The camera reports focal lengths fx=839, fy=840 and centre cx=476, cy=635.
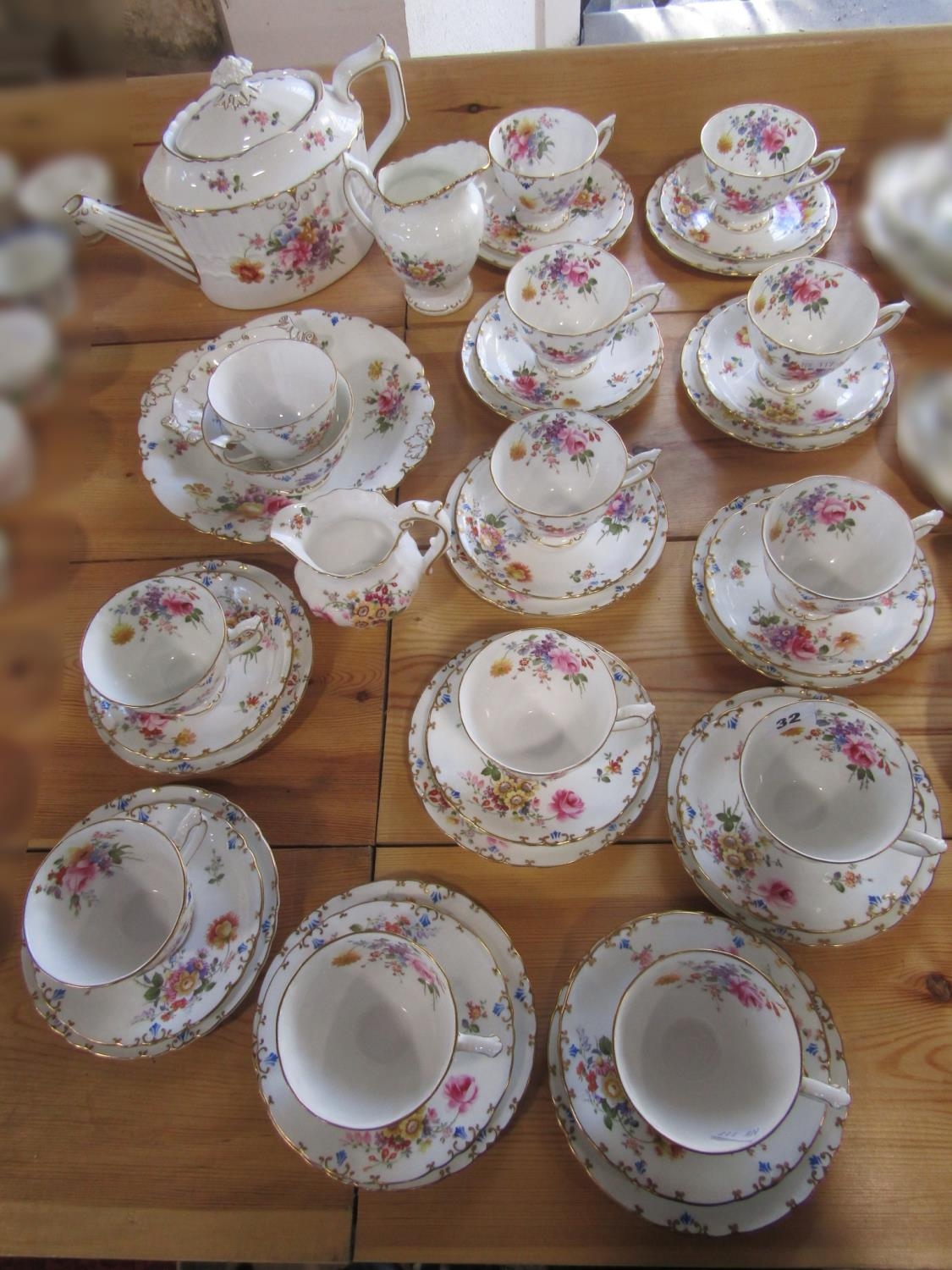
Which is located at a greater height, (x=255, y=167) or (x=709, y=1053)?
(x=255, y=167)

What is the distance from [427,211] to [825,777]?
0.62m

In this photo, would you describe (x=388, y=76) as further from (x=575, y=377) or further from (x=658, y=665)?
(x=658, y=665)

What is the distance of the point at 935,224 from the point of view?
4.9 inches

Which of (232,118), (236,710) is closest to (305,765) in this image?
(236,710)

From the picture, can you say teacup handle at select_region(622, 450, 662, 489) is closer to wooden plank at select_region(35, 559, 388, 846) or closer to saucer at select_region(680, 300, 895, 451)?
saucer at select_region(680, 300, 895, 451)

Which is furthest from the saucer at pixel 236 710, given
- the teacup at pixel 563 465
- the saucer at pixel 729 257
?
the saucer at pixel 729 257

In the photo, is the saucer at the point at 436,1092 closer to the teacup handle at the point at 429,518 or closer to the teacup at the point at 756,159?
the teacup handle at the point at 429,518

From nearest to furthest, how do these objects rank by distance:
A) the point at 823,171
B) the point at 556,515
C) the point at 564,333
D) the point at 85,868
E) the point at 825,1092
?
the point at 825,1092
the point at 85,868
the point at 556,515
the point at 564,333
the point at 823,171

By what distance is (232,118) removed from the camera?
796 mm

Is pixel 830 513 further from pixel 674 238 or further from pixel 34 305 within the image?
pixel 34 305

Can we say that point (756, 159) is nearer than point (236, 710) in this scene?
No

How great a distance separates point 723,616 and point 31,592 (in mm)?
689

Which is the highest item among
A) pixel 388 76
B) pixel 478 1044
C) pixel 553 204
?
pixel 388 76

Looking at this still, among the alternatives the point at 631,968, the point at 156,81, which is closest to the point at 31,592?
the point at 631,968
